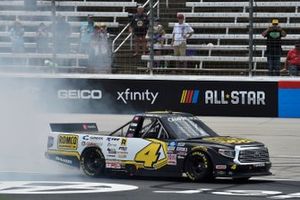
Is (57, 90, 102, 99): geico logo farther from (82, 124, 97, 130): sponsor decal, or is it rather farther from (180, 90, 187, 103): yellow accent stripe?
(82, 124, 97, 130): sponsor decal

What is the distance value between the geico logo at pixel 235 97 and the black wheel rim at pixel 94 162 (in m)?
8.70

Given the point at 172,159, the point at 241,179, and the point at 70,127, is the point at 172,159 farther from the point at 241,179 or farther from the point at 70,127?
the point at 70,127

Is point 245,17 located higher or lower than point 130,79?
higher

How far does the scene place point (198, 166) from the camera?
12.5 metres

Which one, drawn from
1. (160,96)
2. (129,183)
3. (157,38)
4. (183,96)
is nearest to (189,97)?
(183,96)

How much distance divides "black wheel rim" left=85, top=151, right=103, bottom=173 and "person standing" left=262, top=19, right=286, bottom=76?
360 inches

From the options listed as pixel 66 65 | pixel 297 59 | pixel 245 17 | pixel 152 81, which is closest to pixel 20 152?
pixel 66 65

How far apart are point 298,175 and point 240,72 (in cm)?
866

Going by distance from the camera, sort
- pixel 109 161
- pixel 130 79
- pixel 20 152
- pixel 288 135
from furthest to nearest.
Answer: pixel 130 79 → pixel 288 135 → pixel 20 152 → pixel 109 161

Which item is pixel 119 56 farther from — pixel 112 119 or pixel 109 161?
pixel 109 161

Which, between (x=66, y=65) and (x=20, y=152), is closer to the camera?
(x=20, y=152)

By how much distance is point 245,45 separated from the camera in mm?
22953

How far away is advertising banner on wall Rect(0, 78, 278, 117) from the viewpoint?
2141 cm

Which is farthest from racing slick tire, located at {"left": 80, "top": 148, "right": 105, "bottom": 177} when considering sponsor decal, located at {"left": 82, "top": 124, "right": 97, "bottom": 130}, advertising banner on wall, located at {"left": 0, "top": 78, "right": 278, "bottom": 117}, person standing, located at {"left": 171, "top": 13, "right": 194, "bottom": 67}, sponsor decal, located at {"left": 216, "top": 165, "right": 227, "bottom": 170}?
person standing, located at {"left": 171, "top": 13, "right": 194, "bottom": 67}
